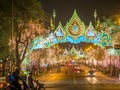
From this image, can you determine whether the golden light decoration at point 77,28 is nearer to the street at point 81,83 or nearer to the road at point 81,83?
the road at point 81,83

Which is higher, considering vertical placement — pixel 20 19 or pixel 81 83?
pixel 20 19

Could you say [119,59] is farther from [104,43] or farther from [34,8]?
[34,8]

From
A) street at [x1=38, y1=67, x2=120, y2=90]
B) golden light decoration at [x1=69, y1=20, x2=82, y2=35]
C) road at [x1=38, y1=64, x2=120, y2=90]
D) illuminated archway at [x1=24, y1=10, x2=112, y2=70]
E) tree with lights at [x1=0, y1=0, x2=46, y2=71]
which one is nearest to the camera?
street at [x1=38, y1=67, x2=120, y2=90]

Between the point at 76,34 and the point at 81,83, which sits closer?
the point at 81,83

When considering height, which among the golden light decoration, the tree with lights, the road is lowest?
the road

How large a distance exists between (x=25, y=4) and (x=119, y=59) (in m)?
37.0

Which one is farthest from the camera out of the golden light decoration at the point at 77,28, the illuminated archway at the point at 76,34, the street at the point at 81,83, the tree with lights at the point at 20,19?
the golden light decoration at the point at 77,28

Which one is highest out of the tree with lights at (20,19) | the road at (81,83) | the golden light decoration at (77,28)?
the golden light decoration at (77,28)

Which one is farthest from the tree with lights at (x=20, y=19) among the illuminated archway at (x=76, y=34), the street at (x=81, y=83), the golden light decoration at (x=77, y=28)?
the golden light decoration at (x=77, y=28)

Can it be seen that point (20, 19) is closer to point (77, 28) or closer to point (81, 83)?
point (81, 83)

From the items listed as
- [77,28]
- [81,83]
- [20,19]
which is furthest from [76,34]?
[20,19]

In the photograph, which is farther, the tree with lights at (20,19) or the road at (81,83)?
the tree with lights at (20,19)

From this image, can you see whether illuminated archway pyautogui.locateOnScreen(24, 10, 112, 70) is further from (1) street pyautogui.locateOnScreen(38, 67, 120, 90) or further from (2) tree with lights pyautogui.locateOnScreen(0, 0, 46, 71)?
(2) tree with lights pyautogui.locateOnScreen(0, 0, 46, 71)

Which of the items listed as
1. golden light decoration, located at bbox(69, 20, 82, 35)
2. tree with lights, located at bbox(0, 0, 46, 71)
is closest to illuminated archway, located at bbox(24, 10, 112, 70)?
golden light decoration, located at bbox(69, 20, 82, 35)
